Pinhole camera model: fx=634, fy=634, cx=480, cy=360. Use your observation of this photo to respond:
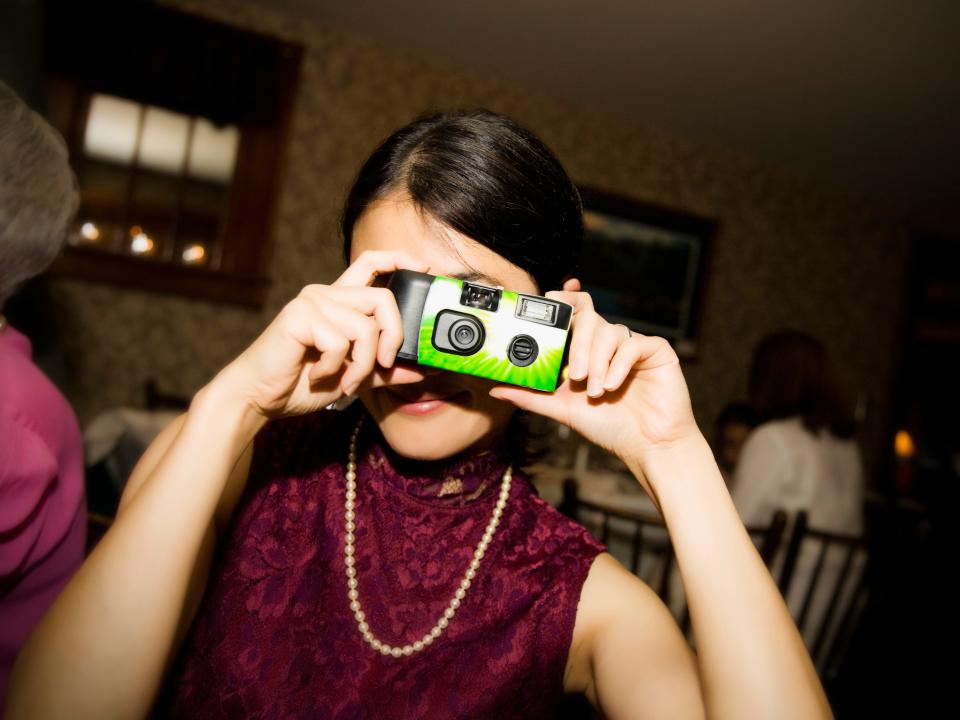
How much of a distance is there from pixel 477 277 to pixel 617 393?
0.81 feet

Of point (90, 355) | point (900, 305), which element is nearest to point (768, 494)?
point (90, 355)

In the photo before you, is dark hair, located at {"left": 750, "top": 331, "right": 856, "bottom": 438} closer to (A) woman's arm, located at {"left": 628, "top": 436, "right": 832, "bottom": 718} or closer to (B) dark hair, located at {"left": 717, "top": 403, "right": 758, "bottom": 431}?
(B) dark hair, located at {"left": 717, "top": 403, "right": 758, "bottom": 431}

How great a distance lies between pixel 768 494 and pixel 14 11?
9.60ft

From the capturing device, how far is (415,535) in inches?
37.0

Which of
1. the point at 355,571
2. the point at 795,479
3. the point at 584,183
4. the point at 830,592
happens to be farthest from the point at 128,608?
the point at 584,183

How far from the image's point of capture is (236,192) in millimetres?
3350

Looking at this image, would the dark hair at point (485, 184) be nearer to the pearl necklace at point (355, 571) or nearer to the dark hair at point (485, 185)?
the dark hair at point (485, 185)

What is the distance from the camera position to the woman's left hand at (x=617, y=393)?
0.77 metres

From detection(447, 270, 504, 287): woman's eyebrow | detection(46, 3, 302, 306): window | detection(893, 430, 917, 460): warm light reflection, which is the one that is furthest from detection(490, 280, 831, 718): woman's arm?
detection(893, 430, 917, 460): warm light reflection

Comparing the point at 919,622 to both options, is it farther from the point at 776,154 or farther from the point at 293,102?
the point at 293,102

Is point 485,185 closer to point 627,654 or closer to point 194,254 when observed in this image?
point 627,654

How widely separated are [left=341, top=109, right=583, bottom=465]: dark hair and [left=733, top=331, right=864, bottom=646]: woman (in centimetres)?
161

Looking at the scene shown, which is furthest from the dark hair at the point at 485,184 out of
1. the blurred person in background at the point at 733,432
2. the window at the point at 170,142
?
the window at the point at 170,142

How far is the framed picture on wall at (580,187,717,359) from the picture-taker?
13.3 feet
